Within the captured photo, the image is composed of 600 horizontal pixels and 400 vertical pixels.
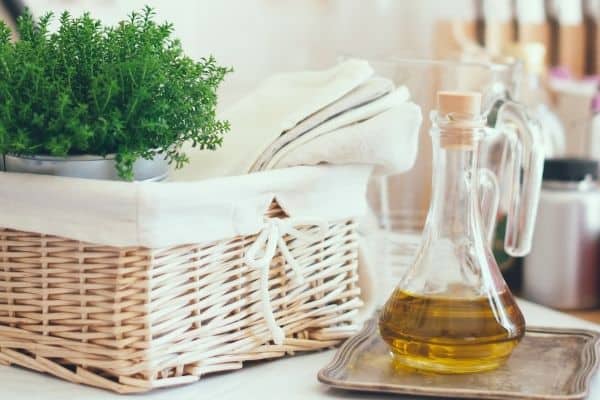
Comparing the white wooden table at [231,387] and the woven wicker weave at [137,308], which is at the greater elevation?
the woven wicker weave at [137,308]

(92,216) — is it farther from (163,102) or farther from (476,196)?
(476,196)

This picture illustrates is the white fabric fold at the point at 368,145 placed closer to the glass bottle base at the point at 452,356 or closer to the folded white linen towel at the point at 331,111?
the folded white linen towel at the point at 331,111

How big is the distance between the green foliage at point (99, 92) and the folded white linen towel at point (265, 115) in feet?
0.17

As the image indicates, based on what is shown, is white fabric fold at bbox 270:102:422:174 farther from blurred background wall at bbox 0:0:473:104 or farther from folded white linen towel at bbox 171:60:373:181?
blurred background wall at bbox 0:0:473:104

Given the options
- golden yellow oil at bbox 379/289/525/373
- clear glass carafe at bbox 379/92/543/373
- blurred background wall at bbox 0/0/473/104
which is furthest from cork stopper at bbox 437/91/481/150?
blurred background wall at bbox 0/0/473/104

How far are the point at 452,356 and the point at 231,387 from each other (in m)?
0.14

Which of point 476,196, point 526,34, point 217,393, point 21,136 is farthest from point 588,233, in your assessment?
point 526,34

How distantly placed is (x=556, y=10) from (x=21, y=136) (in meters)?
1.50

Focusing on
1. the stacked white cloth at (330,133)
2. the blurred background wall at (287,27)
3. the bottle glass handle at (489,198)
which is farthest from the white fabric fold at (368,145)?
the blurred background wall at (287,27)

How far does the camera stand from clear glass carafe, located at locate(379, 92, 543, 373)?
0.59m

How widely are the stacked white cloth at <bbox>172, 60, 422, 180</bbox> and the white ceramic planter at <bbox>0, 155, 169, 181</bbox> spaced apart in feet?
0.29

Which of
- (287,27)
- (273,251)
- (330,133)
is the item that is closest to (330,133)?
(330,133)

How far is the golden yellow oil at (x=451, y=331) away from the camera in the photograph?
1.91ft

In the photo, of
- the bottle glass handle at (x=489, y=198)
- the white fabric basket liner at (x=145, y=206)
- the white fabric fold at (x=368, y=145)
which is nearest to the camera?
the white fabric basket liner at (x=145, y=206)
